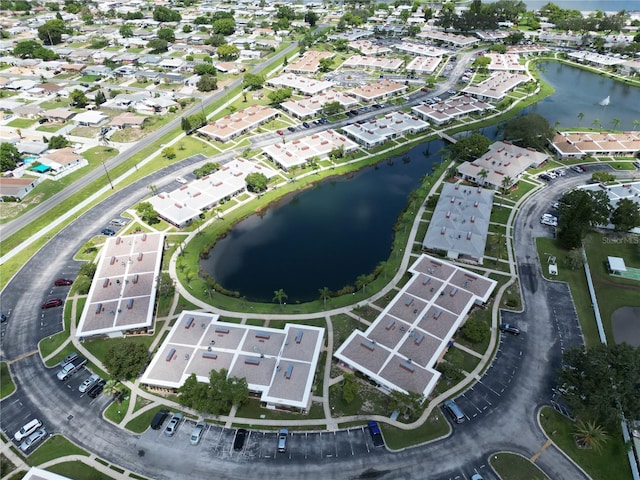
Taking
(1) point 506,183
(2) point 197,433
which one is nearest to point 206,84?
(1) point 506,183

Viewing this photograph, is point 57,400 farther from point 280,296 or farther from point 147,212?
point 147,212

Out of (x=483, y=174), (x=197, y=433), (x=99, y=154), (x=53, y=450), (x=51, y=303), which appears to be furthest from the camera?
(x=99, y=154)

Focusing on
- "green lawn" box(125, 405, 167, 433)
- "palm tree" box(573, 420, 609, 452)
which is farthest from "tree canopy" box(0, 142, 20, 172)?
"palm tree" box(573, 420, 609, 452)

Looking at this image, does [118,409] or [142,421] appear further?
[118,409]

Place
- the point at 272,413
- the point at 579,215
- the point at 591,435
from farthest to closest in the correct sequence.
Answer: the point at 579,215, the point at 272,413, the point at 591,435

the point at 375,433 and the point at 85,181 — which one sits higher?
the point at 375,433

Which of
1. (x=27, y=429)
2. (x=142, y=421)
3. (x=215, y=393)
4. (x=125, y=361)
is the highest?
(x=215, y=393)

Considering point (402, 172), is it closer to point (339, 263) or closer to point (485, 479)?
point (339, 263)

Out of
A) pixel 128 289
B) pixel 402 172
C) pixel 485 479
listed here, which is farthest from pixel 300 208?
pixel 485 479
